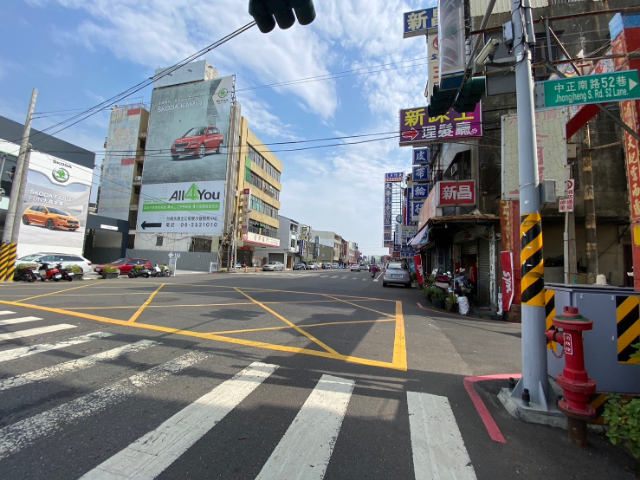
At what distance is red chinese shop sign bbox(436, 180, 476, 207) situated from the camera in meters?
11.5

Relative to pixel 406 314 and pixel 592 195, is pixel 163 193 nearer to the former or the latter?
pixel 406 314

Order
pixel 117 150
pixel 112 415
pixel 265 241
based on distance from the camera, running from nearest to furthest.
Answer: pixel 112 415 < pixel 117 150 < pixel 265 241

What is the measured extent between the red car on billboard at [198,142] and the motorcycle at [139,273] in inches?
805

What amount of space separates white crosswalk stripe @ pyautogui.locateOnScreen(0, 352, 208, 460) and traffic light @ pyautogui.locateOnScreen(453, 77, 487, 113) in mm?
6861

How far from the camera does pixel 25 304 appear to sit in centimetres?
866

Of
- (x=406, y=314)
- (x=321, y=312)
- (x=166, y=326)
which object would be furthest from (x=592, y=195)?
(x=166, y=326)

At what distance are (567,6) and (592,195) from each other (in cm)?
852

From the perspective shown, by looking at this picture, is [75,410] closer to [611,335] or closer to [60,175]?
[611,335]

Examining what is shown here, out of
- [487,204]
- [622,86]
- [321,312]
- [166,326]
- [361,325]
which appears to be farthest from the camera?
[487,204]

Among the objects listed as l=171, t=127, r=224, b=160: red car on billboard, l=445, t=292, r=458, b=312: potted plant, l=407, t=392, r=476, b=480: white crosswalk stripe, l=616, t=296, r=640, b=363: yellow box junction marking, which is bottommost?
l=407, t=392, r=476, b=480: white crosswalk stripe

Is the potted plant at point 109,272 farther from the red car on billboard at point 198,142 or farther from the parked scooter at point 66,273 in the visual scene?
the red car on billboard at point 198,142

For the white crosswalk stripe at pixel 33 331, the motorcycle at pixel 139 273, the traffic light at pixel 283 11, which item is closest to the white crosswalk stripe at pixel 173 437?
the white crosswalk stripe at pixel 33 331

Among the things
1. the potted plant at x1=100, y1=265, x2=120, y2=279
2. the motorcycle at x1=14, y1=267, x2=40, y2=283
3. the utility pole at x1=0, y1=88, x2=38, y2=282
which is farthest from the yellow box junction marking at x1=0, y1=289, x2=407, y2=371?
the potted plant at x1=100, y1=265, x2=120, y2=279

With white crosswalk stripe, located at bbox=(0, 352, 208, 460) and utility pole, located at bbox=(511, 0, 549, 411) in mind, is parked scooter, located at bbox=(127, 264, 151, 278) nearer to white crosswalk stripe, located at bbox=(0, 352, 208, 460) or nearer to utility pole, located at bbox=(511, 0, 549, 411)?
white crosswalk stripe, located at bbox=(0, 352, 208, 460)
